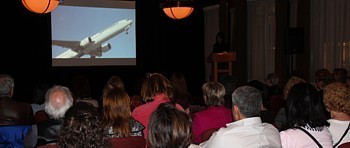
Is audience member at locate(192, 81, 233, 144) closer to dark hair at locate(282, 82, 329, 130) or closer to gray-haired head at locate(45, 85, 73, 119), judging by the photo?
dark hair at locate(282, 82, 329, 130)

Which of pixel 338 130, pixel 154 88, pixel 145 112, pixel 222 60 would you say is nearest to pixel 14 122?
pixel 145 112

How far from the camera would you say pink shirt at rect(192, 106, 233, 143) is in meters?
4.00

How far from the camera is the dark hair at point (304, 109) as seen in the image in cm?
299

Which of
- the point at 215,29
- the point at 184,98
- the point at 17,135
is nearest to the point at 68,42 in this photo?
the point at 215,29

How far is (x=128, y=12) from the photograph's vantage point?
1151cm

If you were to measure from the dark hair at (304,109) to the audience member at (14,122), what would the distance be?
2.10m

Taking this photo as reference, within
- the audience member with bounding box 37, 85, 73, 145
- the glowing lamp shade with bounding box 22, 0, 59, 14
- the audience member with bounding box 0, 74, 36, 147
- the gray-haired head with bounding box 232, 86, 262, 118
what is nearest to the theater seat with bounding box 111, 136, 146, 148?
the audience member with bounding box 37, 85, 73, 145

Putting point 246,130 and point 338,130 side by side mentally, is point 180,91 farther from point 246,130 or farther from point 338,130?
point 246,130

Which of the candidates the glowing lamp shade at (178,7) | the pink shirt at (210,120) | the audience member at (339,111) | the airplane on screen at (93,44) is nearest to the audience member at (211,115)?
the pink shirt at (210,120)

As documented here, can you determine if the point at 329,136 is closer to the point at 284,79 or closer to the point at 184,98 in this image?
the point at 184,98

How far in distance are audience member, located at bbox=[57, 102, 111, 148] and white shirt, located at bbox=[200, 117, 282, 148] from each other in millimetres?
713

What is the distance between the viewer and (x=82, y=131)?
2.10 metres

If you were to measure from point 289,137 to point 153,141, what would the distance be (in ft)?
3.86

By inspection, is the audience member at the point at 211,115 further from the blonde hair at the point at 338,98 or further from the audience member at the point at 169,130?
the audience member at the point at 169,130
